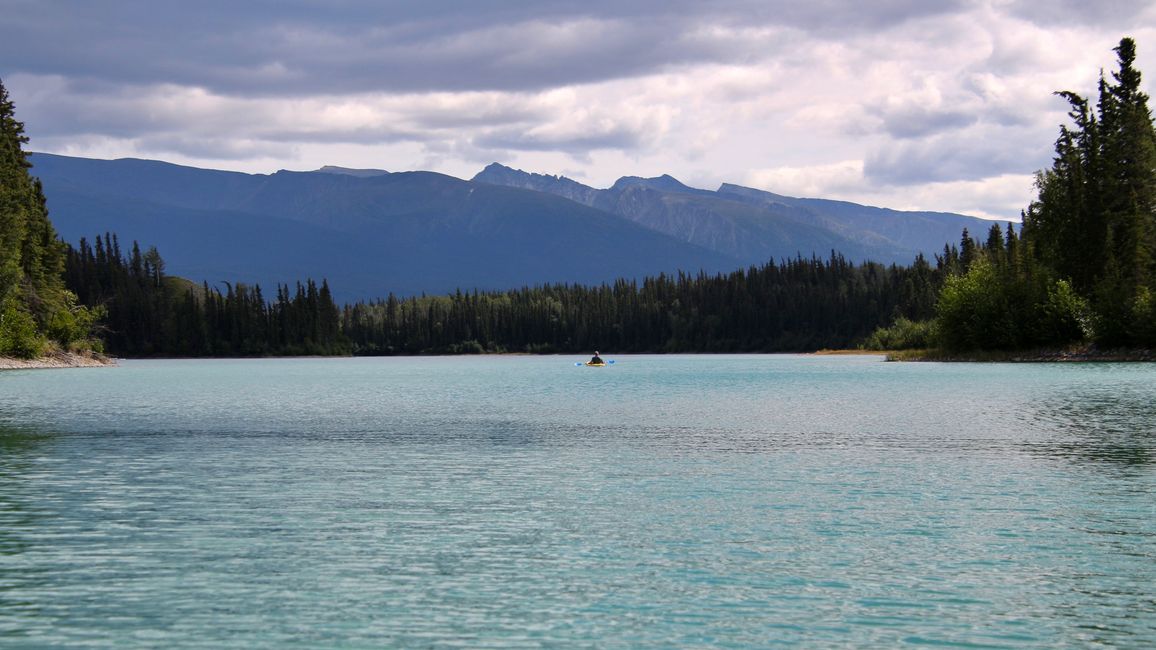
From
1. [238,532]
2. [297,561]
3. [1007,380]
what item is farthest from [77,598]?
[1007,380]

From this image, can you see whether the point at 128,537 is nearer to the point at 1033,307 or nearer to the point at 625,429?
the point at 625,429

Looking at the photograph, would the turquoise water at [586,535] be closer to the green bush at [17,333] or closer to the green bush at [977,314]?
the green bush at [977,314]

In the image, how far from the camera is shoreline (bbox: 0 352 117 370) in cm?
13575

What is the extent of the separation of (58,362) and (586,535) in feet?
484

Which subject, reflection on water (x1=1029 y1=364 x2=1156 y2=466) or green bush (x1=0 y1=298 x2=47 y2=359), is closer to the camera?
reflection on water (x1=1029 y1=364 x2=1156 y2=466)

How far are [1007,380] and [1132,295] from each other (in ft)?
129

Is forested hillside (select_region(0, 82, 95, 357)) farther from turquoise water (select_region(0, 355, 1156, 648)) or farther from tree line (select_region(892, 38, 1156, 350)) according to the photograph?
tree line (select_region(892, 38, 1156, 350))

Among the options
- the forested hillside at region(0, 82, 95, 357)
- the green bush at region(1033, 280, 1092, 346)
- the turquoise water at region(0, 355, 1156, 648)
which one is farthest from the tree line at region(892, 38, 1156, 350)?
the forested hillside at region(0, 82, 95, 357)

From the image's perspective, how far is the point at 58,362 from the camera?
501 feet

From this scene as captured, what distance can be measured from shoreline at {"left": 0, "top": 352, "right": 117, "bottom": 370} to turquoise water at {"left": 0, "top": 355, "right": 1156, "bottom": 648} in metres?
93.7

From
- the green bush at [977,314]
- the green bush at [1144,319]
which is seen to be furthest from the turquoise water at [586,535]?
the green bush at [977,314]

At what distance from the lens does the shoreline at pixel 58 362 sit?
135750mm

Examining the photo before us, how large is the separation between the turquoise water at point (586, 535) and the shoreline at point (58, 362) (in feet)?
307

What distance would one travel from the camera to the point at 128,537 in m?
24.0
